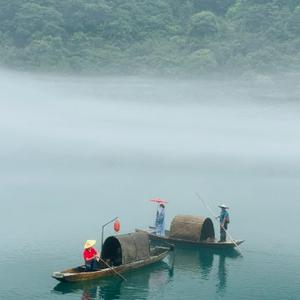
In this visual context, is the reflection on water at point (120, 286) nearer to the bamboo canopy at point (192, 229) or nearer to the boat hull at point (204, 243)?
the boat hull at point (204, 243)

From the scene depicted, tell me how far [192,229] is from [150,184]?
73.3 feet

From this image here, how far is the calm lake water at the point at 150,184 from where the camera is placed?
74.7ft

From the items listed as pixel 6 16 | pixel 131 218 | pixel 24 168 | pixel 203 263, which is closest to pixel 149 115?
pixel 6 16

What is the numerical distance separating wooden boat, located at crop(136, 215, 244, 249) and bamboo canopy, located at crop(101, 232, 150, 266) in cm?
353

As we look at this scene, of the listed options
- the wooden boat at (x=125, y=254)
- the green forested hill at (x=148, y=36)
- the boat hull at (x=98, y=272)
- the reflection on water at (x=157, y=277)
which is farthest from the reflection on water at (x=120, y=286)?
the green forested hill at (x=148, y=36)

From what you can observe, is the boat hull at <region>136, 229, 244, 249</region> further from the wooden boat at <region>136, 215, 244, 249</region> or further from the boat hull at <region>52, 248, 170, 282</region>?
the boat hull at <region>52, 248, 170, 282</region>

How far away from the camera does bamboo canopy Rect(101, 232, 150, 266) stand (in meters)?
22.9

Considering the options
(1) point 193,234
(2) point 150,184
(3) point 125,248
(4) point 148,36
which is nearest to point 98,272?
(3) point 125,248

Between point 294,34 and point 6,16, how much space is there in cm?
5880

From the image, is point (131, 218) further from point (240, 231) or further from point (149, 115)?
point (149, 115)

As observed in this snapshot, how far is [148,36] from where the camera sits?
12606 cm

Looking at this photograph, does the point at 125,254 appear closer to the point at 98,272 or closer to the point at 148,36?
→ the point at 98,272

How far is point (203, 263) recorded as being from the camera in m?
25.4

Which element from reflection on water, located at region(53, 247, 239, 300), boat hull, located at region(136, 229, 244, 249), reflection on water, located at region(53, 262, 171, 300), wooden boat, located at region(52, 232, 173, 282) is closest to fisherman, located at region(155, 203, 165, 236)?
boat hull, located at region(136, 229, 244, 249)
